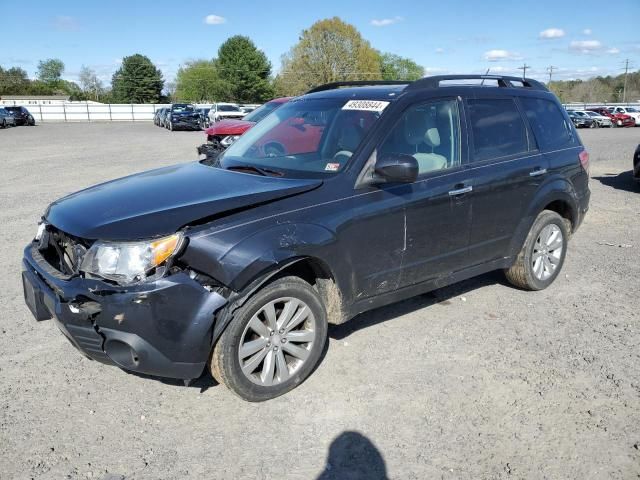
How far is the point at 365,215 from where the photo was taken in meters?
3.78

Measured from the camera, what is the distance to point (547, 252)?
5.48 meters

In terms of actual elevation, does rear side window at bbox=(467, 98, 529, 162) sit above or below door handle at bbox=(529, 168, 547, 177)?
above

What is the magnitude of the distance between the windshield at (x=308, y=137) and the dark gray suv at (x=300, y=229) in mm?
17

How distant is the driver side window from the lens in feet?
13.5

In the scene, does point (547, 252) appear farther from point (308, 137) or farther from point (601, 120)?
point (601, 120)

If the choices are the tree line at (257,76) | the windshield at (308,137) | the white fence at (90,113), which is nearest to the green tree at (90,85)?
the tree line at (257,76)

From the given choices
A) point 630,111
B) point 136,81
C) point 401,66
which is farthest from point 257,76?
point 630,111

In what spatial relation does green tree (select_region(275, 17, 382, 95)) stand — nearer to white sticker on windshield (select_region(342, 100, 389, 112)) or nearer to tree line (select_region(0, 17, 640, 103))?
tree line (select_region(0, 17, 640, 103))

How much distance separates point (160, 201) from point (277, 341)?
1121mm

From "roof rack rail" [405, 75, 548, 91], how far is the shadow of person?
2.59 meters

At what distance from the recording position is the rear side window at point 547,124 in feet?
17.2

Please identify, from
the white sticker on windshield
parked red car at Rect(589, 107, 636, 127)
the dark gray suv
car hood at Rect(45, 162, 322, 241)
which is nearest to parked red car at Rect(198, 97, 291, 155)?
the dark gray suv

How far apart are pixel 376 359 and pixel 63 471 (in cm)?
213

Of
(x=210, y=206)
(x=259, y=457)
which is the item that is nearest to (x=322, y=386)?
(x=259, y=457)
